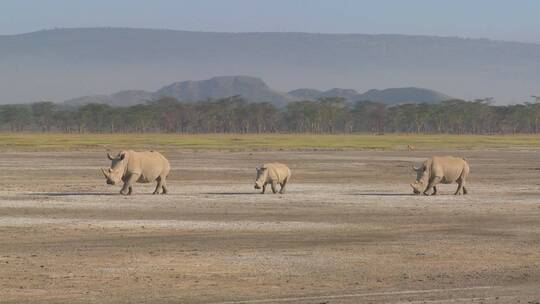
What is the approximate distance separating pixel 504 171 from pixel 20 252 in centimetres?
3635

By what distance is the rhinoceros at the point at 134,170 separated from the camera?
3359cm

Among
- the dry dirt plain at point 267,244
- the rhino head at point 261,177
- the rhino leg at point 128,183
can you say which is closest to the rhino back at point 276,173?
the rhino head at point 261,177

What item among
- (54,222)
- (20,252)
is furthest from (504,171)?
(20,252)

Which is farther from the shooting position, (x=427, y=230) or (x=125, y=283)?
(x=427, y=230)

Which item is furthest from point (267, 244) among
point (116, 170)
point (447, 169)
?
point (447, 169)

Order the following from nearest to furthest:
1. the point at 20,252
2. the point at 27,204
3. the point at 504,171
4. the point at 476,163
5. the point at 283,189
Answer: the point at 20,252 < the point at 27,204 < the point at 283,189 < the point at 504,171 < the point at 476,163

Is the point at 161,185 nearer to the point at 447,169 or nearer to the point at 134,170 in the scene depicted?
the point at 134,170

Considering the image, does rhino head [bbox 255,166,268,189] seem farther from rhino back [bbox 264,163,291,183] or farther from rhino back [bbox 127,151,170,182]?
rhino back [bbox 127,151,170,182]

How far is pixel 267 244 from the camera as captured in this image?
20.8 meters

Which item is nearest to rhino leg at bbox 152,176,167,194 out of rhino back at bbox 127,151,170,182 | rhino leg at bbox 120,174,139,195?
rhino back at bbox 127,151,170,182

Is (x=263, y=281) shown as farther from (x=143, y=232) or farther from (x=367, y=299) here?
(x=143, y=232)

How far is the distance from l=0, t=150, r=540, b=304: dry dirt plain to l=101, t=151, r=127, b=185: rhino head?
0.49m

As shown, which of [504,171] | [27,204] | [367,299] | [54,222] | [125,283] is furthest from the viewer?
[504,171]

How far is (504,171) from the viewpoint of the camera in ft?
171
